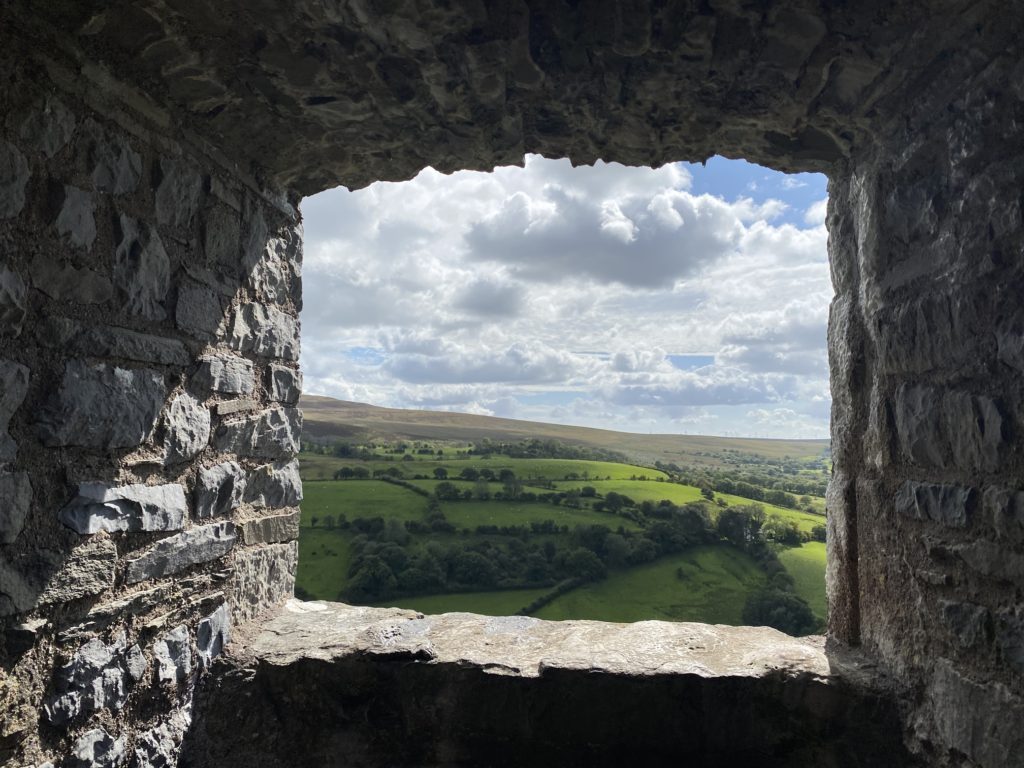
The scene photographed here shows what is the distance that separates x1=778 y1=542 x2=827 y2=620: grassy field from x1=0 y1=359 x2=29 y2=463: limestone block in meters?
6.33

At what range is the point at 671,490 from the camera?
12.9 m

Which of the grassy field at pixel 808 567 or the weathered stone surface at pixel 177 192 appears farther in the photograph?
the grassy field at pixel 808 567

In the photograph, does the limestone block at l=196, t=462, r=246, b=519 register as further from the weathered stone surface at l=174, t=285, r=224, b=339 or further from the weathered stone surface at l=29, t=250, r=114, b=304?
the weathered stone surface at l=29, t=250, r=114, b=304

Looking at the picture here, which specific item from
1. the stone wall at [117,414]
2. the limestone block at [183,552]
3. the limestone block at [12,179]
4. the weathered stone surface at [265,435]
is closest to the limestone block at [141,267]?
the stone wall at [117,414]

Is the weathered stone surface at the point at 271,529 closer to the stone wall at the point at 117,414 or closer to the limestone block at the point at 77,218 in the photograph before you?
the stone wall at the point at 117,414

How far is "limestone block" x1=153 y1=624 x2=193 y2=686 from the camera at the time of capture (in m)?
2.22

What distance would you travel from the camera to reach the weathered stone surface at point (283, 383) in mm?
2900

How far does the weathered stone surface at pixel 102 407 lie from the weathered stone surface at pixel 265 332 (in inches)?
20.1

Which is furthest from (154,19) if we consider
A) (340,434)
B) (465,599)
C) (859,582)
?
(340,434)

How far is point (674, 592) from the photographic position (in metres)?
8.42

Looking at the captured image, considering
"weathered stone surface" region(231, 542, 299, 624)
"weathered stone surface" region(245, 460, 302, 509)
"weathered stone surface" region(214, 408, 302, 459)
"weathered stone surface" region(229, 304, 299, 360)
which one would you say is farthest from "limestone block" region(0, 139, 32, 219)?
"weathered stone surface" region(231, 542, 299, 624)

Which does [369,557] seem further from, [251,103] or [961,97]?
[961,97]

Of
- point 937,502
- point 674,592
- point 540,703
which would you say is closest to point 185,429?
point 540,703

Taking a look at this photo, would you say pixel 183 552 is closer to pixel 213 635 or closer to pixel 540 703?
pixel 213 635
